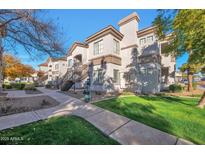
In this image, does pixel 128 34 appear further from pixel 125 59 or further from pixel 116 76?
pixel 116 76

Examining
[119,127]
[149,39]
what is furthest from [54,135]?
[149,39]

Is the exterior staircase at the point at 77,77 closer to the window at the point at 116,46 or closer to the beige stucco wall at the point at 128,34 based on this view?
the window at the point at 116,46

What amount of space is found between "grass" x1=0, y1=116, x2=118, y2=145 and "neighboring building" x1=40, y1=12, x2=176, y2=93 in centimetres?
724

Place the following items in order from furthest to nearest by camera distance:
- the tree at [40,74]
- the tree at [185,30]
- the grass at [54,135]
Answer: the tree at [40,74] < the tree at [185,30] < the grass at [54,135]

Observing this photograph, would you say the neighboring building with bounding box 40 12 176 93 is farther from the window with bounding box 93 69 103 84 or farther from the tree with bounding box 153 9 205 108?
the tree with bounding box 153 9 205 108

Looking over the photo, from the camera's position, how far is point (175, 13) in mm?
4617

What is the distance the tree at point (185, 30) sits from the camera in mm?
4134

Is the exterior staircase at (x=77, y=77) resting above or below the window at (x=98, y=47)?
below

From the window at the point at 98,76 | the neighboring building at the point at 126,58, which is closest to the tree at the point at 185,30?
the neighboring building at the point at 126,58

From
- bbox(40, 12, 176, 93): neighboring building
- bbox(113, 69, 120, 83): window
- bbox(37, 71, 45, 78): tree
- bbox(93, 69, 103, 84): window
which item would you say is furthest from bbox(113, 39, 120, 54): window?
bbox(37, 71, 45, 78): tree

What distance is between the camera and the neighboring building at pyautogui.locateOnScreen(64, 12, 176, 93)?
10.5 meters
